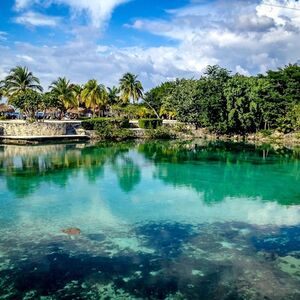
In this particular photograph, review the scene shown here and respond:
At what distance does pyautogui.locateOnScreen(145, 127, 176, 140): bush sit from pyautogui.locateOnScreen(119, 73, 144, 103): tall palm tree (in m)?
14.3

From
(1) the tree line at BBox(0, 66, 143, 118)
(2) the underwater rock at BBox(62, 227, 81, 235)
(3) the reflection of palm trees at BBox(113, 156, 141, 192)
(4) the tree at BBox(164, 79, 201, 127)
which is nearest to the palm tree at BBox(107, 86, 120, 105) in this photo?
(1) the tree line at BBox(0, 66, 143, 118)

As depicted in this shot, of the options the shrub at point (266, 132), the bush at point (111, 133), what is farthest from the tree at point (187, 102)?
the bush at point (111, 133)

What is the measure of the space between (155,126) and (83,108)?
775 inches

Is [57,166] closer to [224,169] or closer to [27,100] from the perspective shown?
[224,169]

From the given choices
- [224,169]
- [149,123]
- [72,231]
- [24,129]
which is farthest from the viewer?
[149,123]

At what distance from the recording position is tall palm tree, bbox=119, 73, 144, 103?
66688 millimetres

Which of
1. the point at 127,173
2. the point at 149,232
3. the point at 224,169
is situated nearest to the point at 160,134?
the point at 224,169

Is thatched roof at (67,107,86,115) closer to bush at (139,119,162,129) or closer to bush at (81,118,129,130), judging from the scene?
bush at (139,119,162,129)

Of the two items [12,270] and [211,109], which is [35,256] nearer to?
[12,270]

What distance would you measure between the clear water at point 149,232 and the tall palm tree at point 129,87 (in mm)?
37842

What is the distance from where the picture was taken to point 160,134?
54.4 metres

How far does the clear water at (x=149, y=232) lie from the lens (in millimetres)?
10414

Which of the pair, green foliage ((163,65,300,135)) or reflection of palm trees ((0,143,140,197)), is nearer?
reflection of palm trees ((0,143,140,197))

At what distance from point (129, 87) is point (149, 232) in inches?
2109
